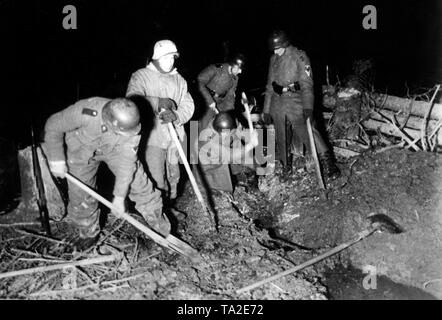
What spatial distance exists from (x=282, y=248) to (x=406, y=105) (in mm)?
4004

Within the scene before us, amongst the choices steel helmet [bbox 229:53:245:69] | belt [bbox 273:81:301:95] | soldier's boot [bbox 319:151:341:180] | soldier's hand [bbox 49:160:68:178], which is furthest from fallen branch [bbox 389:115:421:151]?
soldier's hand [bbox 49:160:68:178]

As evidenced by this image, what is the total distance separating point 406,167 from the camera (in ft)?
17.4

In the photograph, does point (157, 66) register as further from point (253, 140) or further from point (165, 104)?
point (253, 140)

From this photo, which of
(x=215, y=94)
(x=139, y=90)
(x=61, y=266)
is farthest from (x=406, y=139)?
(x=61, y=266)

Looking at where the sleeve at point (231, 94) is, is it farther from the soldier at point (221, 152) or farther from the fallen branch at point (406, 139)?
the fallen branch at point (406, 139)

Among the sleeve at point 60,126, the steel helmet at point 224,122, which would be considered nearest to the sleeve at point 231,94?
the steel helmet at point 224,122

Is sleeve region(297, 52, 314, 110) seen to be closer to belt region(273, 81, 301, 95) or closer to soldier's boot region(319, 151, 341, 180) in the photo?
belt region(273, 81, 301, 95)

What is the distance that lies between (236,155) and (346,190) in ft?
6.11

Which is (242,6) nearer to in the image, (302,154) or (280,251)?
(302,154)

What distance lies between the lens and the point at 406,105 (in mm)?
6602

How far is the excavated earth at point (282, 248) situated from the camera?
377 cm

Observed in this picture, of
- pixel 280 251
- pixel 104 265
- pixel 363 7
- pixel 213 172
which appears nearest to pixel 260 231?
pixel 280 251

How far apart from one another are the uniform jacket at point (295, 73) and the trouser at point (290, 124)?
0.45 feet

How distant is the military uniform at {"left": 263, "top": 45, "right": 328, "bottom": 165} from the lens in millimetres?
5809
